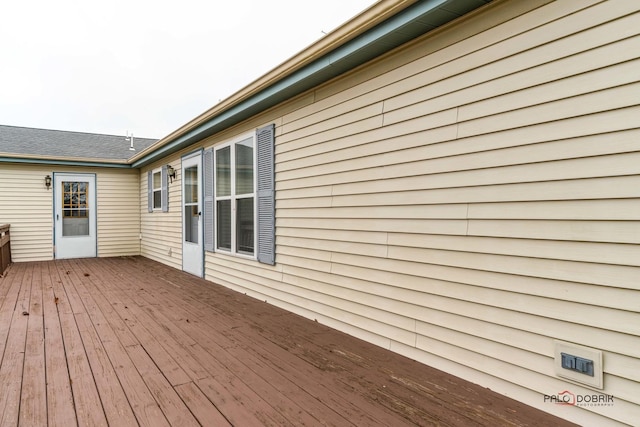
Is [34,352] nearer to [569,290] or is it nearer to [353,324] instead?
[353,324]

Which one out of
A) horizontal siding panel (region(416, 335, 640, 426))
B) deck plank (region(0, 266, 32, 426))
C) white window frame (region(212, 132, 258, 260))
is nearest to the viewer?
horizontal siding panel (region(416, 335, 640, 426))

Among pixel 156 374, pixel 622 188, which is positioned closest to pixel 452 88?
pixel 622 188

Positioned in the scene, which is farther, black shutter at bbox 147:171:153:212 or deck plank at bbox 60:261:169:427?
black shutter at bbox 147:171:153:212

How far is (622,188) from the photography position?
5.21 ft

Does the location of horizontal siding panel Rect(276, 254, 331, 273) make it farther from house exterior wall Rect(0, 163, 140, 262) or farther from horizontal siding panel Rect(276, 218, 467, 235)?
house exterior wall Rect(0, 163, 140, 262)

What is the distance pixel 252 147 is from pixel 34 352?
290 cm

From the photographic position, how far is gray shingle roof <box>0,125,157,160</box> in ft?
27.0

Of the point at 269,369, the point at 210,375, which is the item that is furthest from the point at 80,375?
the point at 269,369

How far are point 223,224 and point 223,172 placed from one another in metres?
0.75

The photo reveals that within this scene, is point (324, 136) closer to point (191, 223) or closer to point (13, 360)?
point (13, 360)

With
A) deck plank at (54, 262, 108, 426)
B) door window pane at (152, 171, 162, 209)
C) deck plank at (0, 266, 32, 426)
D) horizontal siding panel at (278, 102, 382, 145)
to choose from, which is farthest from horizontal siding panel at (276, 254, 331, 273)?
door window pane at (152, 171, 162, 209)

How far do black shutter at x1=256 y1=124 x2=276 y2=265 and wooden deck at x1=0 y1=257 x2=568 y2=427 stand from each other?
654mm

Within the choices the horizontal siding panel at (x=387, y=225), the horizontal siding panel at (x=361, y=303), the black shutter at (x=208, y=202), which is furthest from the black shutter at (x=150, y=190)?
the horizontal siding panel at (x=361, y=303)

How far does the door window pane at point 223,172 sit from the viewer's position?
5.07 meters
